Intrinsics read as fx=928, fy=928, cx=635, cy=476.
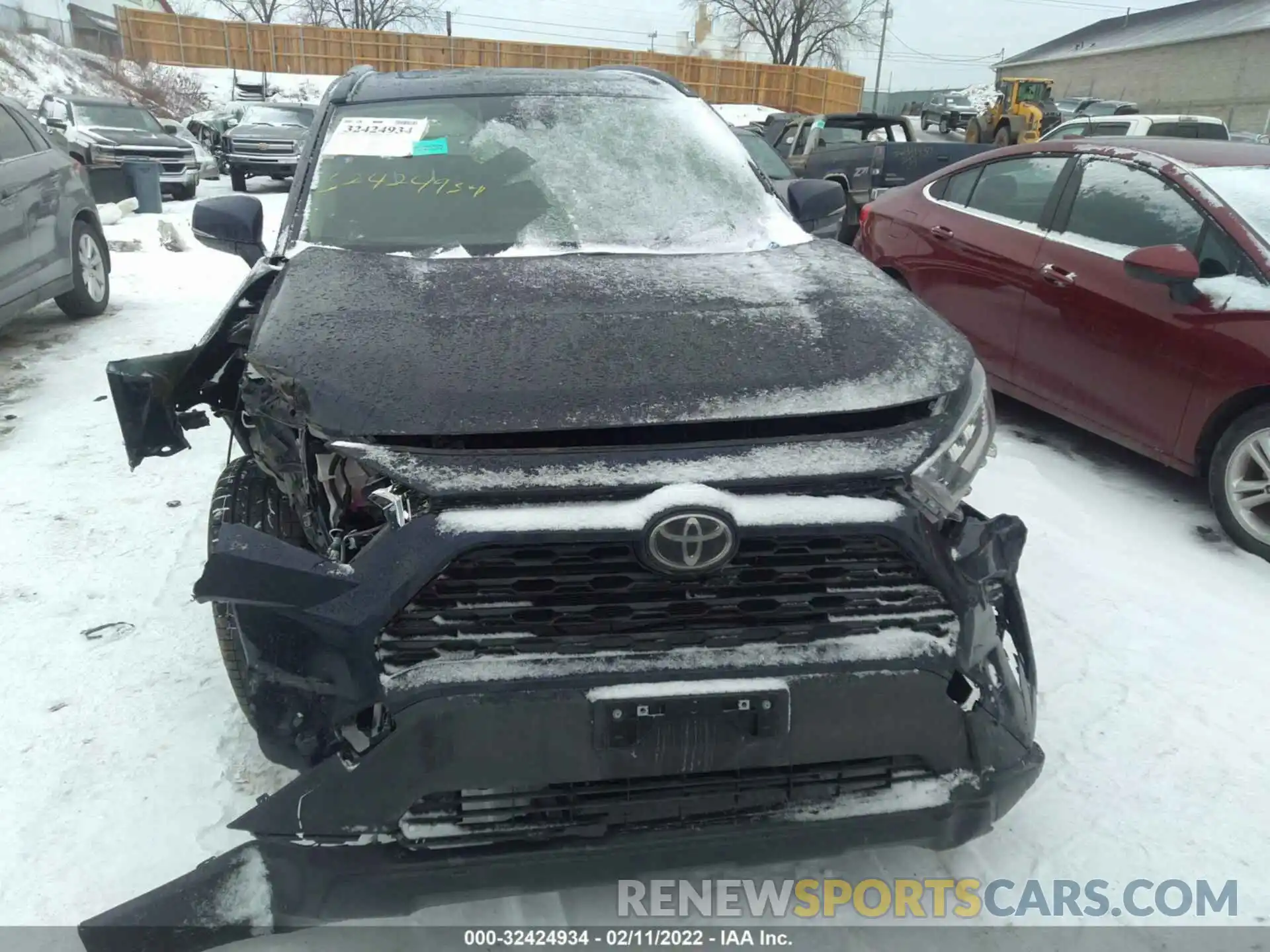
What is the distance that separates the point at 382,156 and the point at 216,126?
22.3 m

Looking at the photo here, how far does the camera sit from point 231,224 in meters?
3.18

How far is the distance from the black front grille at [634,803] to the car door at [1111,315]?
9.95 ft

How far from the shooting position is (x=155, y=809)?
2.45m

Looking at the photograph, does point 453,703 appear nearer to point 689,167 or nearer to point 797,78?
point 689,167

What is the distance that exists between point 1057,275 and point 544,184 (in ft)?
9.53

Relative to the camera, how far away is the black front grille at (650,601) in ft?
5.77

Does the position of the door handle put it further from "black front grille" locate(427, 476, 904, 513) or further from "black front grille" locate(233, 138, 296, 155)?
"black front grille" locate(233, 138, 296, 155)

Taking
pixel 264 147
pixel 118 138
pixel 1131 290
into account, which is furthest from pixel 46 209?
pixel 264 147

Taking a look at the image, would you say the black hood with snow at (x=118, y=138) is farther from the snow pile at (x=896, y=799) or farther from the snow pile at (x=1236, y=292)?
the snow pile at (x=896, y=799)

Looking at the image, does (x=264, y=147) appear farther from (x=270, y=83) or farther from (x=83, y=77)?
(x=270, y=83)

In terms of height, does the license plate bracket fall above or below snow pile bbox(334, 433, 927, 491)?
below

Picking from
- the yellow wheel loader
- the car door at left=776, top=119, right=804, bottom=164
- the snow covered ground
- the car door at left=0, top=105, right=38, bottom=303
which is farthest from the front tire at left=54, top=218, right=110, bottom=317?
the yellow wheel loader

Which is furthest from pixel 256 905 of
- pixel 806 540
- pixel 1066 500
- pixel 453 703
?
pixel 1066 500

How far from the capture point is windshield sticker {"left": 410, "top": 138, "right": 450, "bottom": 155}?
10.5ft
